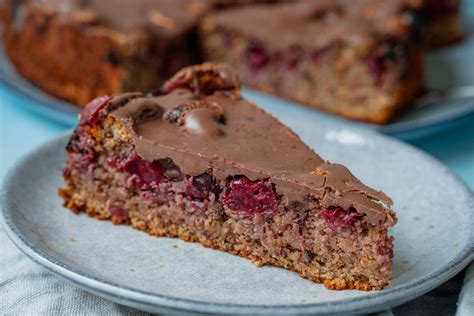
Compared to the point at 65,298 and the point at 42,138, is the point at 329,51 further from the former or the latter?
the point at 65,298

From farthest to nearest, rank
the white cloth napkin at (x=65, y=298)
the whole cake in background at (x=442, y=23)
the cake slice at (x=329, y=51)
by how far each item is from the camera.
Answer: the whole cake in background at (x=442, y=23), the cake slice at (x=329, y=51), the white cloth napkin at (x=65, y=298)

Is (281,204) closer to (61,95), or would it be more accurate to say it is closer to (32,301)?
(32,301)

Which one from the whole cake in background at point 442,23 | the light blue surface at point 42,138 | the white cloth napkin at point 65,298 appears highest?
the white cloth napkin at point 65,298

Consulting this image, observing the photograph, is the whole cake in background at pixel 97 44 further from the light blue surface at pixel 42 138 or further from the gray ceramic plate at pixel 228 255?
the gray ceramic plate at pixel 228 255

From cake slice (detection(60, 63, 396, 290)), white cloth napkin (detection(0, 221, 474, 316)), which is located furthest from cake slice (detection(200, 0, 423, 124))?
white cloth napkin (detection(0, 221, 474, 316))

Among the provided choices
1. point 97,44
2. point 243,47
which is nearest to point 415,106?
point 243,47

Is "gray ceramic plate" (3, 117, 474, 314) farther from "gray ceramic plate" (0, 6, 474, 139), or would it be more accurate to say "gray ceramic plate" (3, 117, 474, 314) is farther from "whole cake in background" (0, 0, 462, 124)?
"whole cake in background" (0, 0, 462, 124)

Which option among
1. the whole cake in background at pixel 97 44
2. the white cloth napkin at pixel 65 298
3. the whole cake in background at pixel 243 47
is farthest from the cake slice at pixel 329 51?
the white cloth napkin at pixel 65 298
